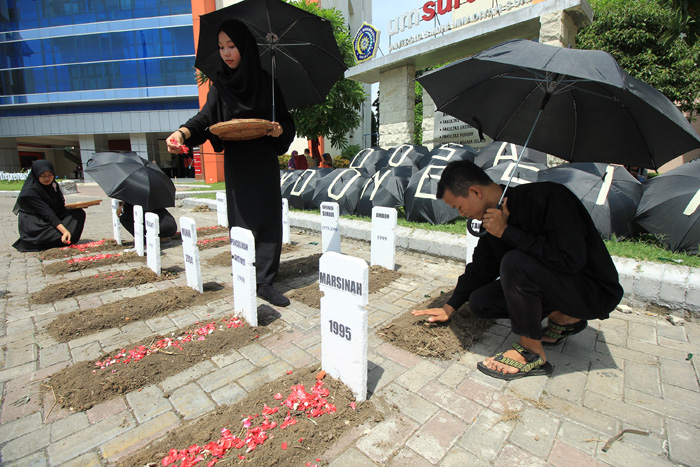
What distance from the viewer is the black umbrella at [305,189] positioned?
8.20 m

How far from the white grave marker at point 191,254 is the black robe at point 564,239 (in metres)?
3.06

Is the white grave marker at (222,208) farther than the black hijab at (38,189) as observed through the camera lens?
Yes

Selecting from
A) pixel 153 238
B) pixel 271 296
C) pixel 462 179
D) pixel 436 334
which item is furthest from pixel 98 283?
pixel 462 179

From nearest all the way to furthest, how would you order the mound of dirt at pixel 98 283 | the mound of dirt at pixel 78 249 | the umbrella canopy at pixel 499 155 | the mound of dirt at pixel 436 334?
1. the mound of dirt at pixel 436 334
2. the mound of dirt at pixel 98 283
3. the mound of dirt at pixel 78 249
4. the umbrella canopy at pixel 499 155

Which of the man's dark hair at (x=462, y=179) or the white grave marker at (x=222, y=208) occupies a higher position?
the man's dark hair at (x=462, y=179)

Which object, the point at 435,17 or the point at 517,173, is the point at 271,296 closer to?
the point at 517,173

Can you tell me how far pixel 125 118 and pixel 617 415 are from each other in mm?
37173

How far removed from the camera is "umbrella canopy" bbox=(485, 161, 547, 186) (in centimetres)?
548

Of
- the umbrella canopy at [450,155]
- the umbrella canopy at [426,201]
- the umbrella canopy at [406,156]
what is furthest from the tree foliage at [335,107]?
the umbrella canopy at [426,201]

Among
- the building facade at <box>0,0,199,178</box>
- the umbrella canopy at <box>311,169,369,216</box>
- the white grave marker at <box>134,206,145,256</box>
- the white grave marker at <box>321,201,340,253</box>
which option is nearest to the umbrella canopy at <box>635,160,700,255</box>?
the white grave marker at <box>321,201,340,253</box>

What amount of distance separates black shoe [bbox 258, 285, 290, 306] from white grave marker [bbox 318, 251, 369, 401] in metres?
1.40

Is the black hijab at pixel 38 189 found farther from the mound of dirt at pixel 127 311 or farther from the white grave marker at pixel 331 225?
the white grave marker at pixel 331 225

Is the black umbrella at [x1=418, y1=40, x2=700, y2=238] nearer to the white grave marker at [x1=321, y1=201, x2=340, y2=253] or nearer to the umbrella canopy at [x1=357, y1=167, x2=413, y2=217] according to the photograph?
the white grave marker at [x1=321, y1=201, x2=340, y2=253]

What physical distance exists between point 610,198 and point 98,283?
6588 millimetres
